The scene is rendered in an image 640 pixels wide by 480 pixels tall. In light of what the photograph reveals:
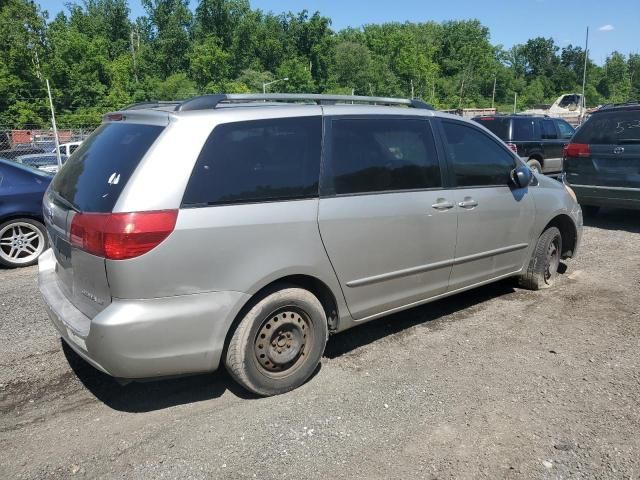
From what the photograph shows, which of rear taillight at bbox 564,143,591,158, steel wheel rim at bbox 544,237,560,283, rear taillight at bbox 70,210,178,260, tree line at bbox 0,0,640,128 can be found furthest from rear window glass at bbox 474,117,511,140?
tree line at bbox 0,0,640,128

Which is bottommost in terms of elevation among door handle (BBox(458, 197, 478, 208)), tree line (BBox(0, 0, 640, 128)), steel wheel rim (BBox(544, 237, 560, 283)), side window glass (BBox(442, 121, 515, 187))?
steel wheel rim (BBox(544, 237, 560, 283))

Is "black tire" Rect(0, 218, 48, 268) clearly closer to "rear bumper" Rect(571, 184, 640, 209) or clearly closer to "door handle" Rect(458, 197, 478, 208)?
"door handle" Rect(458, 197, 478, 208)

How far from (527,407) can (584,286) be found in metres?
2.85

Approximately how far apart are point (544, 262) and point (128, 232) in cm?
413

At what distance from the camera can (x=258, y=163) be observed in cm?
343

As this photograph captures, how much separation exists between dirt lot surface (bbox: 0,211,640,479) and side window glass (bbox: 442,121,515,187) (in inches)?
48.7

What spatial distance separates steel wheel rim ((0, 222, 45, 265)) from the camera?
22.2 feet

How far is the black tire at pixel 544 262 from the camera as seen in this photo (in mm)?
5492

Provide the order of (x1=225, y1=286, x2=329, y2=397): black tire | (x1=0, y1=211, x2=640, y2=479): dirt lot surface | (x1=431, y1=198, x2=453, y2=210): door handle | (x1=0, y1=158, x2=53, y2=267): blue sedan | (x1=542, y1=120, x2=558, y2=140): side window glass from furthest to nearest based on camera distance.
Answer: (x1=542, y1=120, x2=558, y2=140): side window glass < (x1=0, y1=158, x2=53, y2=267): blue sedan < (x1=431, y1=198, x2=453, y2=210): door handle < (x1=225, y1=286, x2=329, y2=397): black tire < (x1=0, y1=211, x2=640, y2=479): dirt lot surface

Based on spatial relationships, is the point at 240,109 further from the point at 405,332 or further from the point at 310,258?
the point at 405,332

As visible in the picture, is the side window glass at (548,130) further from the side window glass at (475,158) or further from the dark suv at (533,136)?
the side window glass at (475,158)

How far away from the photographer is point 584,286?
586 cm

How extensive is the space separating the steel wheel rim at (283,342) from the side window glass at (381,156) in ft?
2.87

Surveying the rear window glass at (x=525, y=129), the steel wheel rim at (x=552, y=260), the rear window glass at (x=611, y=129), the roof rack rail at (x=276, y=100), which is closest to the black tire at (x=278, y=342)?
the roof rack rail at (x=276, y=100)
